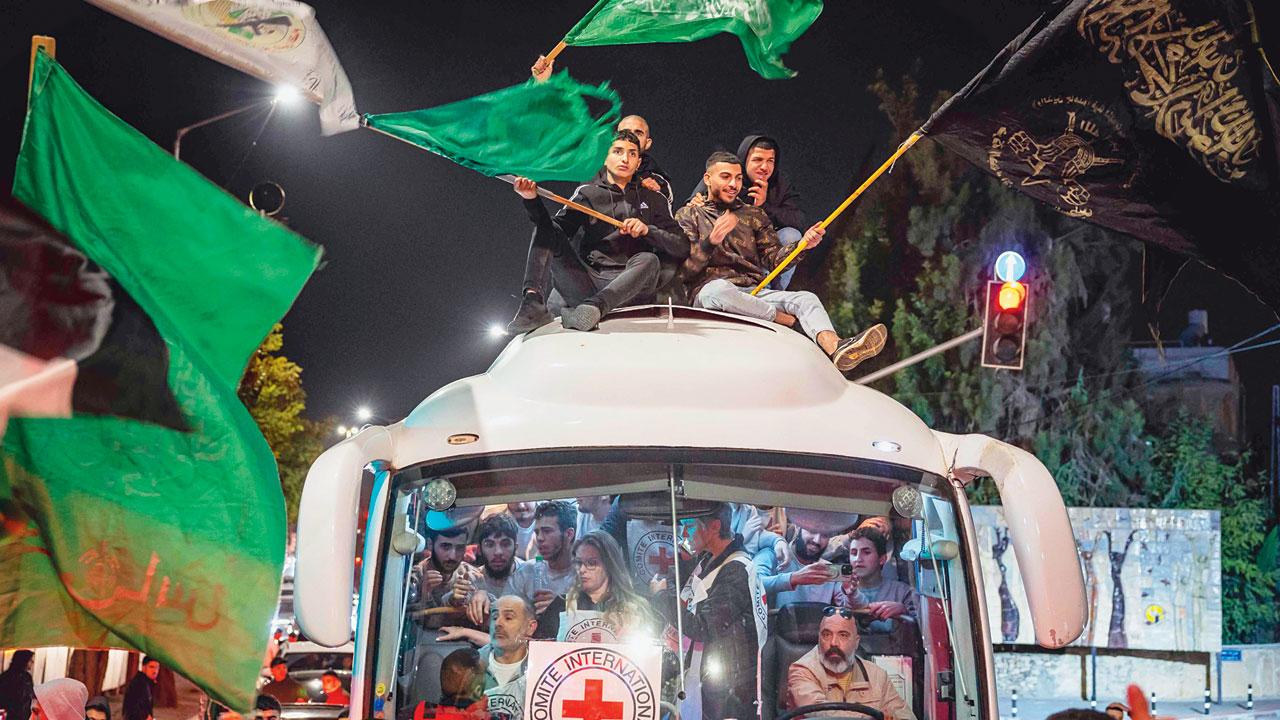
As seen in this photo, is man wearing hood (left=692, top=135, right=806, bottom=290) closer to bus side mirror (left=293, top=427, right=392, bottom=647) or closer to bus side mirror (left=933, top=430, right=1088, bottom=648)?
bus side mirror (left=933, top=430, right=1088, bottom=648)

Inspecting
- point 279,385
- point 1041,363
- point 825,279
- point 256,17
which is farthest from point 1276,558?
point 256,17

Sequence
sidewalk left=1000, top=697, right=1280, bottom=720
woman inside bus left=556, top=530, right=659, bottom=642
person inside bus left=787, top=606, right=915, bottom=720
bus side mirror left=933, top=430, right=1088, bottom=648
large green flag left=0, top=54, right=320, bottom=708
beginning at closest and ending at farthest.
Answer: bus side mirror left=933, top=430, right=1088, bottom=648 → large green flag left=0, top=54, right=320, bottom=708 → woman inside bus left=556, top=530, right=659, bottom=642 → person inside bus left=787, top=606, right=915, bottom=720 → sidewalk left=1000, top=697, right=1280, bottom=720

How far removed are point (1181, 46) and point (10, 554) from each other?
617cm

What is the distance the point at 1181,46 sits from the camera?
24.2 feet

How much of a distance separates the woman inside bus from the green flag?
2.46 metres

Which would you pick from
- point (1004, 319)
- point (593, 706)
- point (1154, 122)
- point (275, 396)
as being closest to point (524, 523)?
point (593, 706)

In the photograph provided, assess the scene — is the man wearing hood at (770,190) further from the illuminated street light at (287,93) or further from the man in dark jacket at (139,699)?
the man in dark jacket at (139,699)

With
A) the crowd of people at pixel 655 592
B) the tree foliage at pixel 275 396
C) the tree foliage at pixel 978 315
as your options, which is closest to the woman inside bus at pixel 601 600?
the crowd of people at pixel 655 592

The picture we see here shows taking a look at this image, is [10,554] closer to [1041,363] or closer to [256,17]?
[256,17]

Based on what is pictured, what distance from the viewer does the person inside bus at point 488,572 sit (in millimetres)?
5633

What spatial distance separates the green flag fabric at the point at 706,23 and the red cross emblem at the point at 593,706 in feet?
14.4

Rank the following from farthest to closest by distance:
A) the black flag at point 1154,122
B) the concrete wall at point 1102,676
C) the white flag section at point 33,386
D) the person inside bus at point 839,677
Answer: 1. the concrete wall at point 1102,676
2. the black flag at point 1154,122
3. the person inside bus at point 839,677
4. the white flag section at point 33,386

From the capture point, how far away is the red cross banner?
5242 millimetres

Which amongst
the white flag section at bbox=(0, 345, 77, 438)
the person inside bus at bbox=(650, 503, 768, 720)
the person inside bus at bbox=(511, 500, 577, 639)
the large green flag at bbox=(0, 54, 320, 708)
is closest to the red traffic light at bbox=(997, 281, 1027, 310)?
the person inside bus at bbox=(650, 503, 768, 720)
